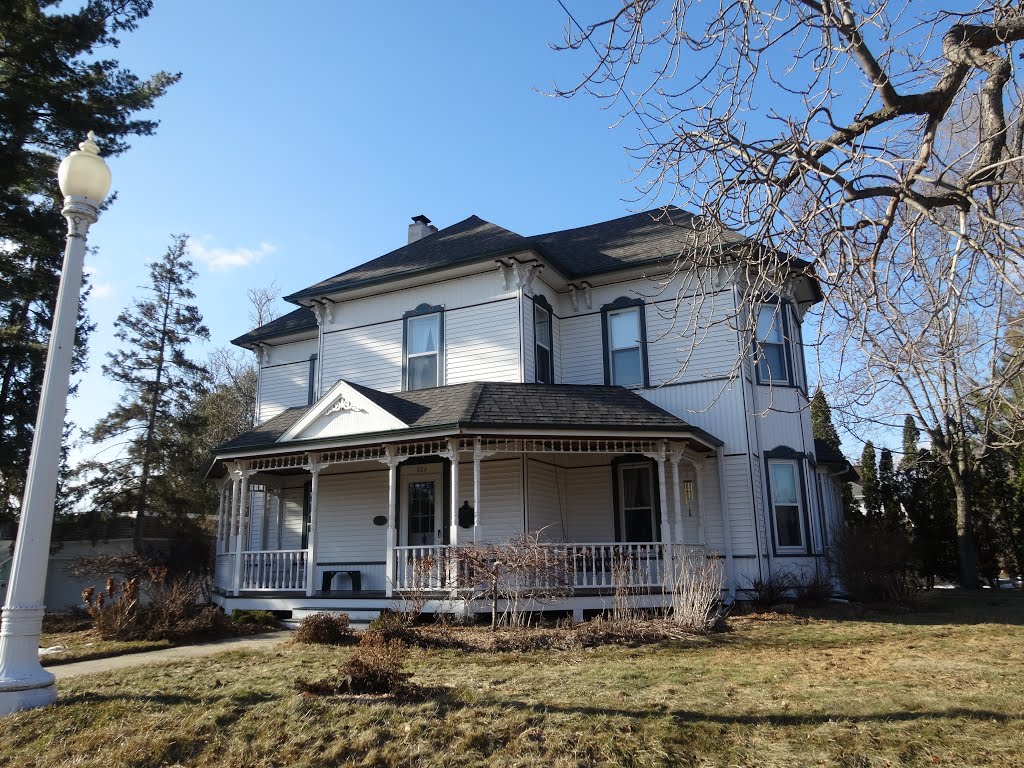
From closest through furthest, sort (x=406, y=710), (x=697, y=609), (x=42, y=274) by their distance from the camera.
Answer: (x=406, y=710) < (x=697, y=609) < (x=42, y=274)

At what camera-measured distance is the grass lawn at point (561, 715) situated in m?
5.45

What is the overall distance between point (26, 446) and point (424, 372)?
44.7 feet

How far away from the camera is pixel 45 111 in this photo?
1655 centimetres

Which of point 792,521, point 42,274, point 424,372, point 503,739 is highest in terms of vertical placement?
point 42,274

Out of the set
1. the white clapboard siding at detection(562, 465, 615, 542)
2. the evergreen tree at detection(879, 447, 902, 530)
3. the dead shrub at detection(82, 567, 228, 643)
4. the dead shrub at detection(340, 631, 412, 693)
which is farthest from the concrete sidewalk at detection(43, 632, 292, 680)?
the evergreen tree at detection(879, 447, 902, 530)

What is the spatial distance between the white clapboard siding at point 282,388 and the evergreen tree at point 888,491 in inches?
751

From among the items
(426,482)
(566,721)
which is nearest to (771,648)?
(566,721)

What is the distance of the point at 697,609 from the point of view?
11.3 m

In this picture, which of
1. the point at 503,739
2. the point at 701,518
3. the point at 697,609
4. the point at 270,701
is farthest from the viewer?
the point at 701,518

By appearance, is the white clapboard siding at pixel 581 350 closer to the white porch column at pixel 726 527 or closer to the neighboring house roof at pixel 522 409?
the neighboring house roof at pixel 522 409

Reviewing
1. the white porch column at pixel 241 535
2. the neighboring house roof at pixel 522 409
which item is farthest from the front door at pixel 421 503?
the white porch column at pixel 241 535

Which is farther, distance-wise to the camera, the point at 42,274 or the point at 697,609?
the point at 42,274

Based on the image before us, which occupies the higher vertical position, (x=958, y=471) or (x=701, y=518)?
(x=958, y=471)

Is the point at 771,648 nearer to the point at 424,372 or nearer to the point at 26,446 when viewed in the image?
the point at 424,372
